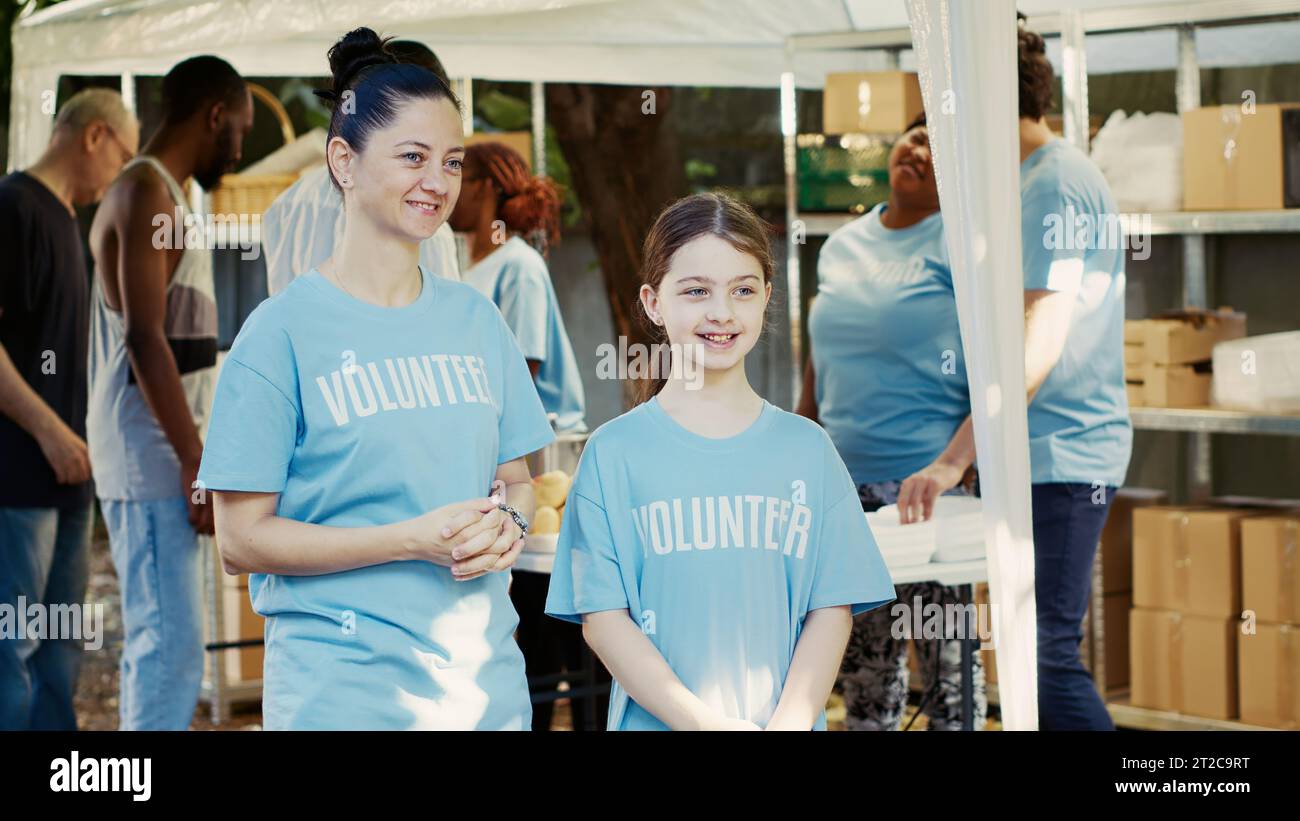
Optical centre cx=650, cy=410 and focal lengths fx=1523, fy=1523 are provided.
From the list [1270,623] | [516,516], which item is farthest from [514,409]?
[1270,623]

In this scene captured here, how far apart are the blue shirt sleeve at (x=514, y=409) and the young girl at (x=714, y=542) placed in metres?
0.13

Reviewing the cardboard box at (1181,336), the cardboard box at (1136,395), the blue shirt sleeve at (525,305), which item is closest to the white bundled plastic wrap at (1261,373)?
the cardboard box at (1181,336)

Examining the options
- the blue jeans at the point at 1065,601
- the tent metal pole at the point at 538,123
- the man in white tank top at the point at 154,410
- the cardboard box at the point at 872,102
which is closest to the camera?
the blue jeans at the point at 1065,601

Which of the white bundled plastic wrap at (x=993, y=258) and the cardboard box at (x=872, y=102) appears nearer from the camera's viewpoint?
the white bundled plastic wrap at (x=993, y=258)

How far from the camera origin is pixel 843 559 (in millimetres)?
2102

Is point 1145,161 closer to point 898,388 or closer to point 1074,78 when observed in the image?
point 1074,78

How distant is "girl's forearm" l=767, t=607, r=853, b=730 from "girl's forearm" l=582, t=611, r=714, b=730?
0.11 m

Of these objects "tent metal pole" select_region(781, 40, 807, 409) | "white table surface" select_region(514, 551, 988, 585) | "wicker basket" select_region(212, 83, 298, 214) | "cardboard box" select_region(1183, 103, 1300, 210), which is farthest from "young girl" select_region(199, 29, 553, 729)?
"wicker basket" select_region(212, 83, 298, 214)

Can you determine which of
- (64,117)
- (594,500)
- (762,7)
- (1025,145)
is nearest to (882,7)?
(762,7)

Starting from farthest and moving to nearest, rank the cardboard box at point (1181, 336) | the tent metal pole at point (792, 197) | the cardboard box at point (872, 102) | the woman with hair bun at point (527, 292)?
the tent metal pole at point (792, 197) → the cardboard box at point (872, 102) → the cardboard box at point (1181, 336) → the woman with hair bun at point (527, 292)

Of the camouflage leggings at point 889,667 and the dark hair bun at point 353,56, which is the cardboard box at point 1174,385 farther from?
the dark hair bun at point 353,56

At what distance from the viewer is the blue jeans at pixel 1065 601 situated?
337 centimetres
